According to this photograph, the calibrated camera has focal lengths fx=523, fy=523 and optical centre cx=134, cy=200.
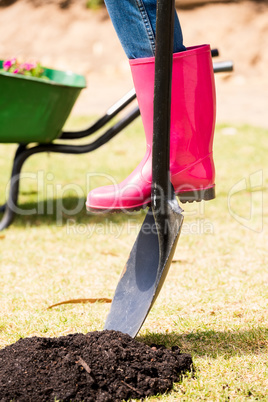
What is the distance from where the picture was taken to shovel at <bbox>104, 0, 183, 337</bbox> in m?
1.27

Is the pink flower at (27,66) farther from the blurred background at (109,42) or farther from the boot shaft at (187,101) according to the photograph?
the blurred background at (109,42)

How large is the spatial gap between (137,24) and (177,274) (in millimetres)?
1082

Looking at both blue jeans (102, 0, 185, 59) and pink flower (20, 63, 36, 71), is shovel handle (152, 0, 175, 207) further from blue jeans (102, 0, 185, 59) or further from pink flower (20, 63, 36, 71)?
pink flower (20, 63, 36, 71)

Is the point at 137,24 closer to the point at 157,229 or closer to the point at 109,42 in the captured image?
the point at 157,229

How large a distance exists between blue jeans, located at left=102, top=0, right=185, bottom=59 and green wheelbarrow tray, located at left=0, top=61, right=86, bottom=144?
1.33 m

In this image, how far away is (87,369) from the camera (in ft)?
4.08

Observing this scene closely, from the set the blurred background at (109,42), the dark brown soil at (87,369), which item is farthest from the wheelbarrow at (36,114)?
the blurred background at (109,42)

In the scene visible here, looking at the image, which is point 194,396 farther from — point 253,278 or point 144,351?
point 253,278

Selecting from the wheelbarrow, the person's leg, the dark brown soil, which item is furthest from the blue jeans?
the wheelbarrow

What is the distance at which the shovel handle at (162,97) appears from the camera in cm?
124

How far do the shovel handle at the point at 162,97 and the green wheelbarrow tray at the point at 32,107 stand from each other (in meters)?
1.48

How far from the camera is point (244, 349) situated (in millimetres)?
1475

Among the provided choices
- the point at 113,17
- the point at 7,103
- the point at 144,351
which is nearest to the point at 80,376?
the point at 144,351

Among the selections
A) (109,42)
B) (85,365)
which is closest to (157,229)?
(85,365)
